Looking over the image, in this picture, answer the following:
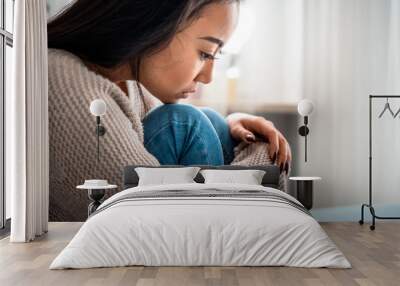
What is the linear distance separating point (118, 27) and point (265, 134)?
209cm

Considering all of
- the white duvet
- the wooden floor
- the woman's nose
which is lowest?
the wooden floor

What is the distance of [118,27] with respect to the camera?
23.0 ft

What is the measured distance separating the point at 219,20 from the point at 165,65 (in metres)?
0.81

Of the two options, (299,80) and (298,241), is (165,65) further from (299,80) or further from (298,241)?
(298,241)

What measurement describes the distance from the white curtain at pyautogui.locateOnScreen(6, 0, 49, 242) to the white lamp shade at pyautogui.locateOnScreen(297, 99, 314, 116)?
9.33 feet

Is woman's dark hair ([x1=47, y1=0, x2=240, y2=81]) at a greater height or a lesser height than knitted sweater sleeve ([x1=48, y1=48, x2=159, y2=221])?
greater

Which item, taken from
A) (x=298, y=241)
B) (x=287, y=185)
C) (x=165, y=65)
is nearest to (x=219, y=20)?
(x=165, y=65)

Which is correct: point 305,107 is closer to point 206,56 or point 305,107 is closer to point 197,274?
point 206,56

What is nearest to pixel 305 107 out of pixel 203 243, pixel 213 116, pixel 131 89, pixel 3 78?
pixel 213 116

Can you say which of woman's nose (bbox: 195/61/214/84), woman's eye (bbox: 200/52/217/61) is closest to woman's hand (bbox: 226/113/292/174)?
woman's nose (bbox: 195/61/214/84)

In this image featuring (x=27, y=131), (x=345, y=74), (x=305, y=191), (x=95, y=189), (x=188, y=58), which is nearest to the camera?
(x=27, y=131)

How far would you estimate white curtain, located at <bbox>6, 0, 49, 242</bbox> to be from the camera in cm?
567

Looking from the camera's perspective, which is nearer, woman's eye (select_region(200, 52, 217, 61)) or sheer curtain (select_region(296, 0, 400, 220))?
woman's eye (select_region(200, 52, 217, 61))

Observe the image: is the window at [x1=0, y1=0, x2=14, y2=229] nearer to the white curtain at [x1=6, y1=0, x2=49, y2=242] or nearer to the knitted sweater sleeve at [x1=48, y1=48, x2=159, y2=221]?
the white curtain at [x1=6, y1=0, x2=49, y2=242]
